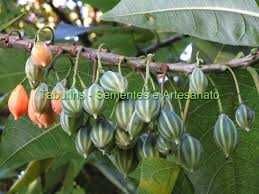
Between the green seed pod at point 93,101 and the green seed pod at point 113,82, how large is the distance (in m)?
0.02

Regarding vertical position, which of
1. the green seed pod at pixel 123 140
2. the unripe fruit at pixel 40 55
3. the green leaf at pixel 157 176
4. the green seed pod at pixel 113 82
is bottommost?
the green leaf at pixel 157 176

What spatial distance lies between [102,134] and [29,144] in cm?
64

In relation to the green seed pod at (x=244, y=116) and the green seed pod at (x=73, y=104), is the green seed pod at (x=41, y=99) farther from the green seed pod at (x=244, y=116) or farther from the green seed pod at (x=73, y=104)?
the green seed pod at (x=244, y=116)

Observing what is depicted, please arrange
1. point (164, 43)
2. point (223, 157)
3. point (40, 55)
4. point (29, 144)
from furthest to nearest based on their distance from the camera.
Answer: point (164, 43), point (29, 144), point (223, 157), point (40, 55)

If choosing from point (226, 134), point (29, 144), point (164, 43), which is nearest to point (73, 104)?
point (226, 134)

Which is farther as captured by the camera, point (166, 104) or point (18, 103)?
point (18, 103)

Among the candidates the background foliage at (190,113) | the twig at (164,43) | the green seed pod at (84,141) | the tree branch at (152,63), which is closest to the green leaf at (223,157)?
the background foliage at (190,113)

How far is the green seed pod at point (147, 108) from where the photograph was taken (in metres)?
1.27

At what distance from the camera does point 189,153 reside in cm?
132

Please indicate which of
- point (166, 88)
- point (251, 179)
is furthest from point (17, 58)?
point (251, 179)

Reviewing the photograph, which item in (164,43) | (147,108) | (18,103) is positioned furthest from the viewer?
(164,43)

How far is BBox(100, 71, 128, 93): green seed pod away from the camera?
1.31 meters

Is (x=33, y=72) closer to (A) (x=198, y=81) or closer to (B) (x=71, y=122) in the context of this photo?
(B) (x=71, y=122)

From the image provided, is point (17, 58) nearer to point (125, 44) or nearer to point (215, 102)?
point (125, 44)
